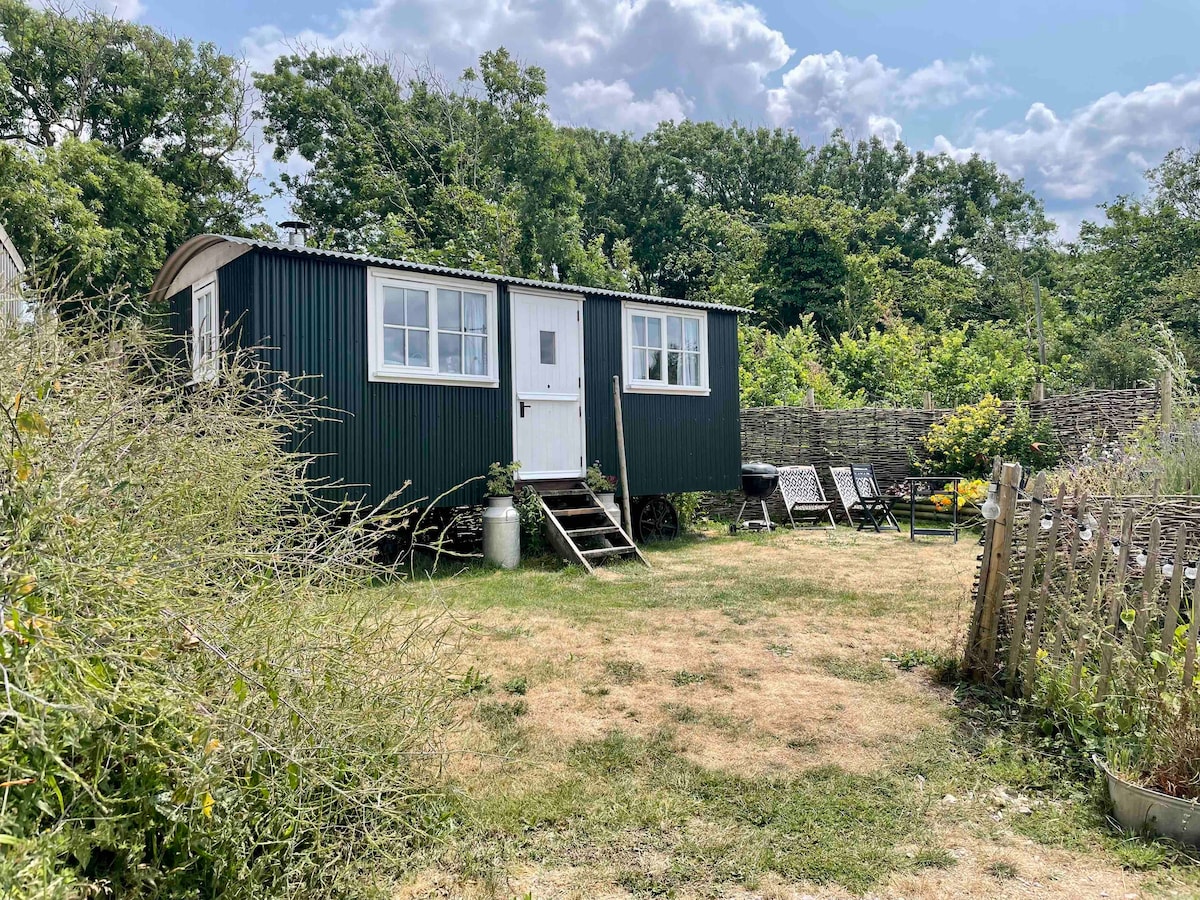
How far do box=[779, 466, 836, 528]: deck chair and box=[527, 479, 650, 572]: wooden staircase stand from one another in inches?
146

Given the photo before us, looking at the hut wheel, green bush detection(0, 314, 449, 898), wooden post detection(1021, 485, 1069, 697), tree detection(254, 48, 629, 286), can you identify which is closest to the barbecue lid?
the hut wheel

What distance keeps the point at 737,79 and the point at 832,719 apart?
111 ft

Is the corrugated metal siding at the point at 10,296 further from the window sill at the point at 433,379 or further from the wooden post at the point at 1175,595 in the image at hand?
the window sill at the point at 433,379

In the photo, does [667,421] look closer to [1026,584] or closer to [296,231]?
[296,231]

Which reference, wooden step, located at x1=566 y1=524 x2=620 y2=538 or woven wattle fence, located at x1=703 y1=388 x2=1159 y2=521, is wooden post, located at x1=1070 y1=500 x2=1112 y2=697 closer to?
wooden step, located at x1=566 y1=524 x2=620 y2=538

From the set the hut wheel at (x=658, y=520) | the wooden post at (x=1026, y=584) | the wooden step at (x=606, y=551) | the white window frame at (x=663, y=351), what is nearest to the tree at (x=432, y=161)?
the white window frame at (x=663, y=351)

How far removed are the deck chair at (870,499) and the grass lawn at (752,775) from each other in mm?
5366

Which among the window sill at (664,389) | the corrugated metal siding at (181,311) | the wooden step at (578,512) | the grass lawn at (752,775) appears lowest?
the grass lawn at (752,775)

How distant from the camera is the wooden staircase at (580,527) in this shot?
824cm

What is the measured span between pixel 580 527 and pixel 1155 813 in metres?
7.03

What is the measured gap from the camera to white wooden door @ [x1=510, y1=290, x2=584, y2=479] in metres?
8.88

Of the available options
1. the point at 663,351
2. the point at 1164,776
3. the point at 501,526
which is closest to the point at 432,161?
the point at 663,351

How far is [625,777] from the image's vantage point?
309cm

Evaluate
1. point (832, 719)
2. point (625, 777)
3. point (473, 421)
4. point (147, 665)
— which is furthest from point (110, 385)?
→ point (473, 421)
